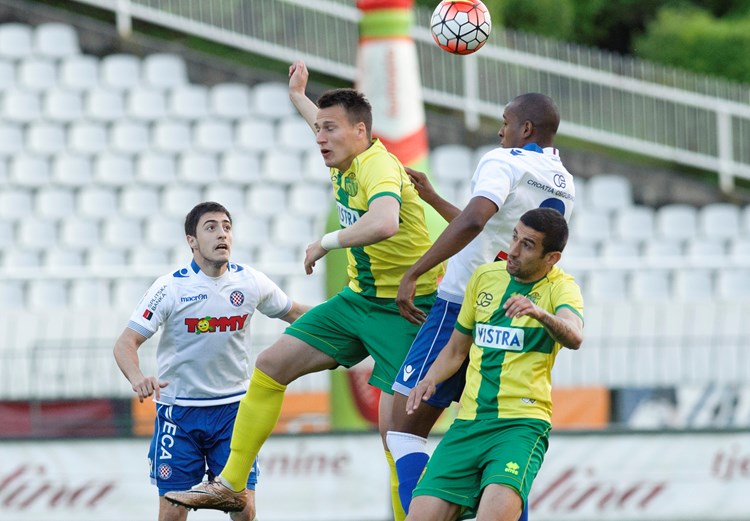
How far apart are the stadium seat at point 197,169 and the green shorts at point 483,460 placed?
35.9 ft

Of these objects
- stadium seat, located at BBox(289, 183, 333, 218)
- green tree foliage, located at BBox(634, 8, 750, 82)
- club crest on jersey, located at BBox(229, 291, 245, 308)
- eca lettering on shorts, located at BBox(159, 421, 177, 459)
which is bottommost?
eca lettering on shorts, located at BBox(159, 421, 177, 459)

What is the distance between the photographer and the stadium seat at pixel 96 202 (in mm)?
16781

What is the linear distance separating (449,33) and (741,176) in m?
12.6

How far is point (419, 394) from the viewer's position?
658 centimetres

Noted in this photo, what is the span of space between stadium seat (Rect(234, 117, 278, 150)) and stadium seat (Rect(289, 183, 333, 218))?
0.83 m

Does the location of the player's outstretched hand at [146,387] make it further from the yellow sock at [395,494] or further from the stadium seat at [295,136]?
the stadium seat at [295,136]

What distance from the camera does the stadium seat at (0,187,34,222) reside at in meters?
16.8

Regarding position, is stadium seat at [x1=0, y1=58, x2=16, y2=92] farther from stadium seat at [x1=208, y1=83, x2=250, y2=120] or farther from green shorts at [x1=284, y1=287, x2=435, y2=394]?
green shorts at [x1=284, y1=287, x2=435, y2=394]

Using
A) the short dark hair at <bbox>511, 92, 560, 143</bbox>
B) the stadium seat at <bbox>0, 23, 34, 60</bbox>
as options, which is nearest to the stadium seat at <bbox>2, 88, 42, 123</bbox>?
the stadium seat at <bbox>0, 23, 34, 60</bbox>

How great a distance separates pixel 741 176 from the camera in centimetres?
1912

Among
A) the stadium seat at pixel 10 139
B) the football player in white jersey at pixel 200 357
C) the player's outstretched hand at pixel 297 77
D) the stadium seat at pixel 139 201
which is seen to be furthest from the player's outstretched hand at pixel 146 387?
the stadium seat at pixel 10 139

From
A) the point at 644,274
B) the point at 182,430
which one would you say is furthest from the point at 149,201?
the point at 182,430

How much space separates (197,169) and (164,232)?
1.17 meters

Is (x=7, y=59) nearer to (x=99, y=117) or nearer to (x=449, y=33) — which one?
(x=99, y=117)
